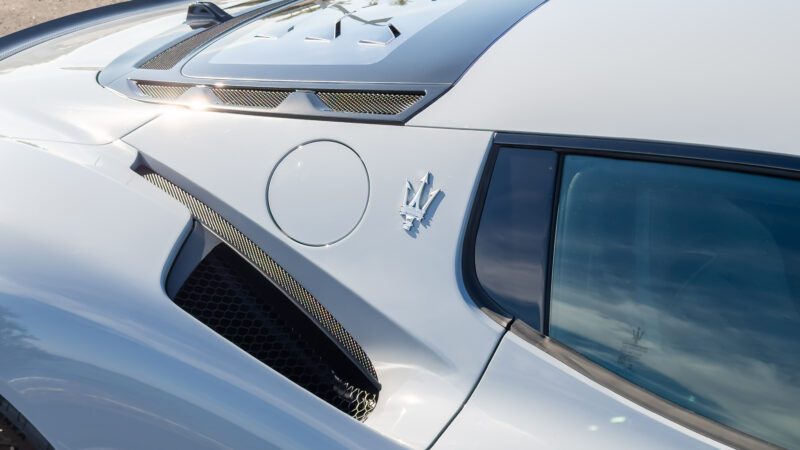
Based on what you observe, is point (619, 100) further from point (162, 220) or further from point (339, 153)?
point (162, 220)

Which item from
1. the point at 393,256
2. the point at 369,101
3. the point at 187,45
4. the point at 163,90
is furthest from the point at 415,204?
the point at 187,45

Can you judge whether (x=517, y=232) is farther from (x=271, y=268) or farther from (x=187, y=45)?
(x=187, y=45)

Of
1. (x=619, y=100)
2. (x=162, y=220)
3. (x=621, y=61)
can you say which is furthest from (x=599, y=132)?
(x=162, y=220)

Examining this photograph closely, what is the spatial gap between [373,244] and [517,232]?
0.90ft

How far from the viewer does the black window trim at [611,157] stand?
1.31m

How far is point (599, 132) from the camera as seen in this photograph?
1.44 metres

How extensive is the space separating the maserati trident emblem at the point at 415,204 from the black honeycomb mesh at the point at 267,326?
0.29 metres

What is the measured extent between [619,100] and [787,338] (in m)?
0.49

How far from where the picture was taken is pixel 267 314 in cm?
163

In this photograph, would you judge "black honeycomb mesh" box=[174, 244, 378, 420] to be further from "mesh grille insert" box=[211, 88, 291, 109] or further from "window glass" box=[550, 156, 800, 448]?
"window glass" box=[550, 156, 800, 448]

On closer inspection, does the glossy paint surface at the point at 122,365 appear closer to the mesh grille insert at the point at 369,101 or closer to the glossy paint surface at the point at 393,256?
the glossy paint surface at the point at 393,256

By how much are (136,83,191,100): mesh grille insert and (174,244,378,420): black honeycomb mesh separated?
1.44ft

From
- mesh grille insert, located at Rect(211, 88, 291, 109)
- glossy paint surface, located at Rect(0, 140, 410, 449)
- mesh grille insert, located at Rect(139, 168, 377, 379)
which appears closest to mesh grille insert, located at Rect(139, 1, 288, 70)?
mesh grille insert, located at Rect(211, 88, 291, 109)

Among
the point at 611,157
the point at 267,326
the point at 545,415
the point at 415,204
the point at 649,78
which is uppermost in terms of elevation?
the point at 649,78
